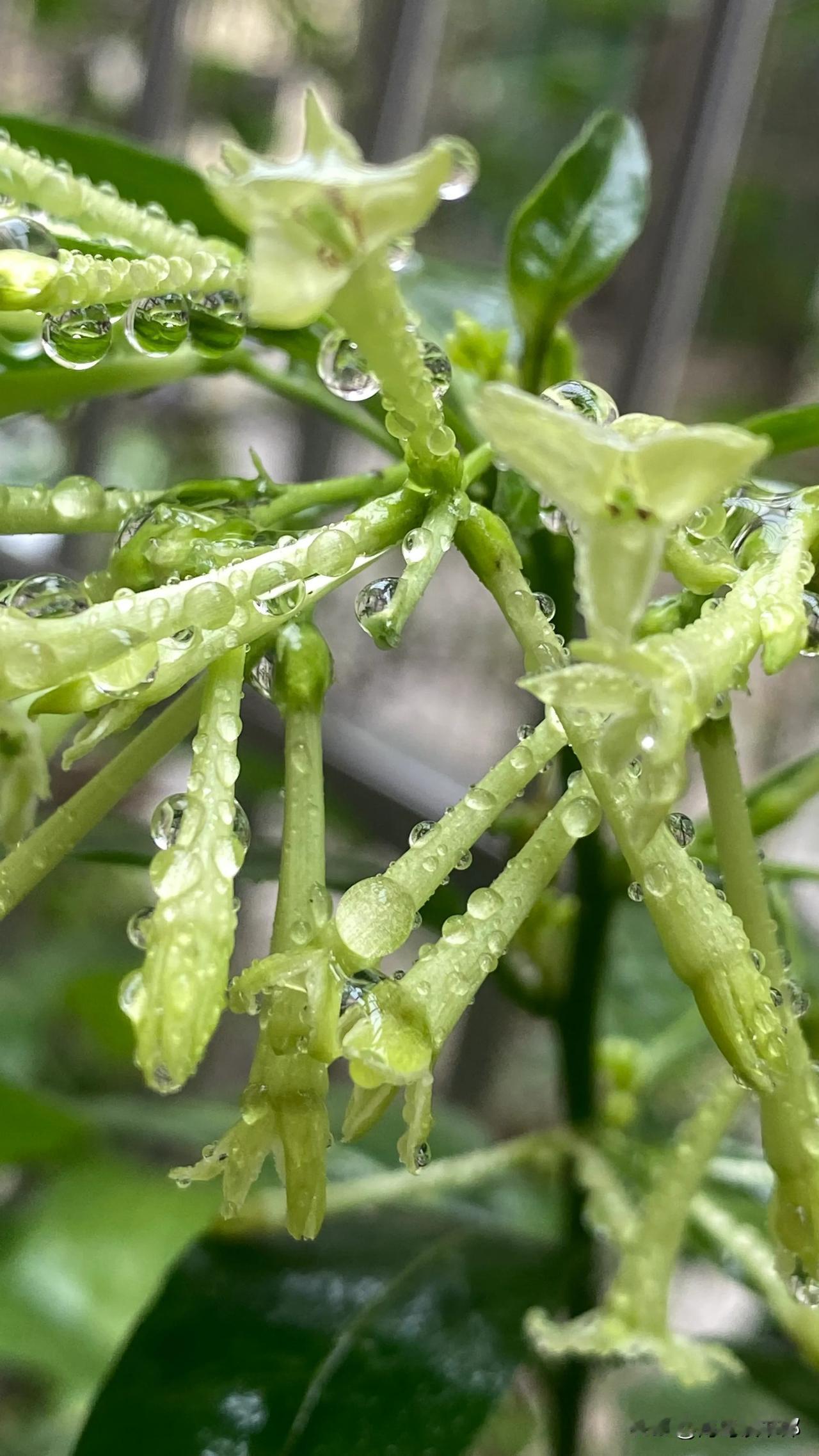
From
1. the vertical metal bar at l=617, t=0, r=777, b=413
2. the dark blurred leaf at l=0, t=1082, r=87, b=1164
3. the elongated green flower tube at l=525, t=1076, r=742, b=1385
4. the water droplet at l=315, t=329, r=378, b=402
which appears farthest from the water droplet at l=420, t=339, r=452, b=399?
the vertical metal bar at l=617, t=0, r=777, b=413

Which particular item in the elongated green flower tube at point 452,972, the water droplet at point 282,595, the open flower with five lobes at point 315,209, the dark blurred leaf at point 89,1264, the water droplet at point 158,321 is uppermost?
the open flower with five lobes at point 315,209

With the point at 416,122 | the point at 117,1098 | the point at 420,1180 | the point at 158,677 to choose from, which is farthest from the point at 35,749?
the point at 416,122

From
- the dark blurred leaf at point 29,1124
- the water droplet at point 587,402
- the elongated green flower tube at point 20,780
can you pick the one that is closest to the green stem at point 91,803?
the elongated green flower tube at point 20,780

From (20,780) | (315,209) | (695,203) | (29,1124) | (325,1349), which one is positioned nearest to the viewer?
(315,209)

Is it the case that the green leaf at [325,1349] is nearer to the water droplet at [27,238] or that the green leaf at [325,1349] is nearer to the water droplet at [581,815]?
the water droplet at [581,815]

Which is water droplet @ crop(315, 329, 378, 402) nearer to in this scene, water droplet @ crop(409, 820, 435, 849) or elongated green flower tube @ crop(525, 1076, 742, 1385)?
water droplet @ crop(409, 820, 435, 849)

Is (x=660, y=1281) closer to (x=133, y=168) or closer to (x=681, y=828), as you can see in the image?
(x=681, y=828)

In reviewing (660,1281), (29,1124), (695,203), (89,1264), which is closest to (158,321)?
(660,1281)
